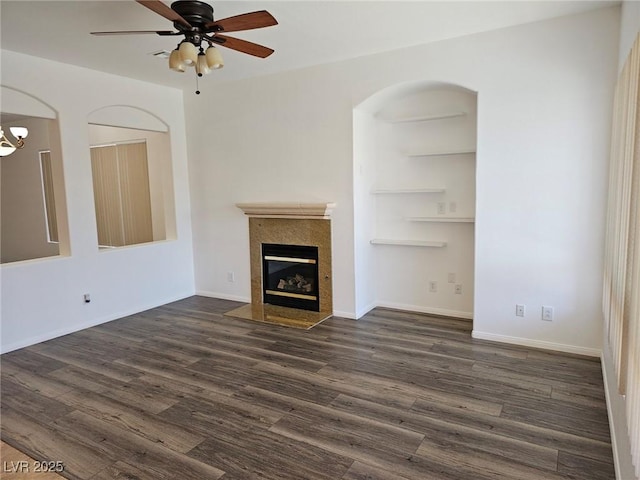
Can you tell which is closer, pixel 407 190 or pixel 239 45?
pixel 239 45

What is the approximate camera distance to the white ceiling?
9.90ft

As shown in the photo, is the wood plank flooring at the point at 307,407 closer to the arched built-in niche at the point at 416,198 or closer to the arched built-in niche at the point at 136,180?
the arched built-in niche at the point at 416,198

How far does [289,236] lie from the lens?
→ 16.2 feet

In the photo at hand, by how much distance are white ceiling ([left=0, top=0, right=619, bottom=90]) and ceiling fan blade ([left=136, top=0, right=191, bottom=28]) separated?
1.42ft

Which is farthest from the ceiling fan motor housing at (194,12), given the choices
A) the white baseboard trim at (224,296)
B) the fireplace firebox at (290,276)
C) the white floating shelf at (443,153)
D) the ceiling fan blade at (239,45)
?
the white baseboard trim at (224,296)

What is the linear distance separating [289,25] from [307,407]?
2938 millimetres

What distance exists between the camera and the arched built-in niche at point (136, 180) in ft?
18.0

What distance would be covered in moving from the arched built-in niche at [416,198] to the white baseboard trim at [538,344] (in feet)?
1.94

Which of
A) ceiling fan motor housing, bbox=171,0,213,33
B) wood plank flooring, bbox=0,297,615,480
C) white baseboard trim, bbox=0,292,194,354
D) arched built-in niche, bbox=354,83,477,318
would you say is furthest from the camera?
arched built-in niche, bbox=354,83,477,318

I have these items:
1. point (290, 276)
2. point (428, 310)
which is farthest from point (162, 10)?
point (428, 310)

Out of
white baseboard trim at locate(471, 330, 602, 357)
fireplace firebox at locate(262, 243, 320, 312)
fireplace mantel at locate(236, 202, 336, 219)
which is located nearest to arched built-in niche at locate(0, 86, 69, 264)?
fireplace mantel at locate(236, 202, 336, 219)

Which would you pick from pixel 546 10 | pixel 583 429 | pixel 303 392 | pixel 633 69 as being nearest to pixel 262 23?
pixel 633 69

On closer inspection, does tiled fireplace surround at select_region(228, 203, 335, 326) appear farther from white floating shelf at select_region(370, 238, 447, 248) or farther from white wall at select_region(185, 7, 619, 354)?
white floating shelf at select_region(370, 238, 447, 248)

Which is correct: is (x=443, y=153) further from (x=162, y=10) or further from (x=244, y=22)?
(x=162, y=10)
